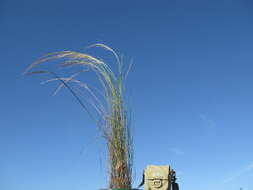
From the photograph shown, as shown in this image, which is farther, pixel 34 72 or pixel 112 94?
pixel 112 94

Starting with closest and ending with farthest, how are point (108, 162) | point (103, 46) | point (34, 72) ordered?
point (34, 72) < point (108, 162) < point (103, 46)

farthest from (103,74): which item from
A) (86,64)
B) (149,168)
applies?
(149,168)

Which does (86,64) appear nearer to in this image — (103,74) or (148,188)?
(103,74)

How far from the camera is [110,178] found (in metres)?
2.54

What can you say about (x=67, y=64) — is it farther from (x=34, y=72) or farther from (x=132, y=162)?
(x=132, y=162)

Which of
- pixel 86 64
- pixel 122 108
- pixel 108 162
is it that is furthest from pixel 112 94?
pixel 108 162

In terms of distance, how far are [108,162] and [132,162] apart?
8.1 inches

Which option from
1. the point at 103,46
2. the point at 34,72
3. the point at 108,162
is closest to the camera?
the point at 34,72

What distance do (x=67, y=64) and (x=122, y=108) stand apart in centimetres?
61

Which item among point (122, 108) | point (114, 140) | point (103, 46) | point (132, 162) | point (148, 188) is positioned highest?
point (103, 46)

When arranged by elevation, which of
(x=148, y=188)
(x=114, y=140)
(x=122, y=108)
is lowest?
(x=148, y=188)

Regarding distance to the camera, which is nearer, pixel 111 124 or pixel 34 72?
pixel 34 72

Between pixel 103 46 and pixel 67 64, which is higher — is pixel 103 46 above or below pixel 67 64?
above

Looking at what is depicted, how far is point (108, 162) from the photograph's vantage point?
8.55 ft
